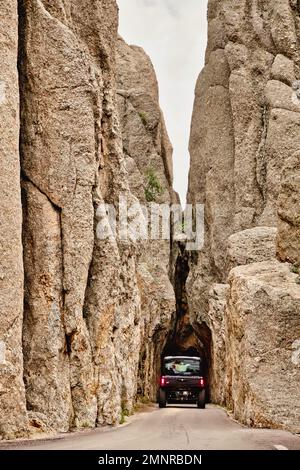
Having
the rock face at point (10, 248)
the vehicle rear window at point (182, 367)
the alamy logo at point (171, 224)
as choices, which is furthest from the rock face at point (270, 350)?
the vehicle rear window at point (182, 367)

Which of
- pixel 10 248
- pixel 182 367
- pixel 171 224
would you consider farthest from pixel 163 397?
pixel 171 224

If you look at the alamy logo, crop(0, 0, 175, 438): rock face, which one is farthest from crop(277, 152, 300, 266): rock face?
the alamy logo

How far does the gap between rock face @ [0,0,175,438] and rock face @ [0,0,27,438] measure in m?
0.03

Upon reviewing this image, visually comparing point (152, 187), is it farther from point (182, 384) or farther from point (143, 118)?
point (182, 384)

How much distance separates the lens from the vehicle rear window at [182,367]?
3281 cm

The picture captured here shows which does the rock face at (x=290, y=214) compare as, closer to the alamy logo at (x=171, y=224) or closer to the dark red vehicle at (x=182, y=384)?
the alamy logo at (x=171, y=224)

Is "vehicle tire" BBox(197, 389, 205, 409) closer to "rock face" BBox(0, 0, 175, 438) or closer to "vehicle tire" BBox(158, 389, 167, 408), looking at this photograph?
"vehicle tire" BBox(158, 389, 167, 408)

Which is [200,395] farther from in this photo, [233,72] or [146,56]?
[146,56]

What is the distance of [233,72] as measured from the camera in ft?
155

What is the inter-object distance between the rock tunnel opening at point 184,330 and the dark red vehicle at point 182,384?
51.4ft

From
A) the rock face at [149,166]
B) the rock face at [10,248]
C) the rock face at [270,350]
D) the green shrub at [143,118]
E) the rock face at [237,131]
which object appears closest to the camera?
the rock face at [10,248]

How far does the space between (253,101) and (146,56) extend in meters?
15.5
